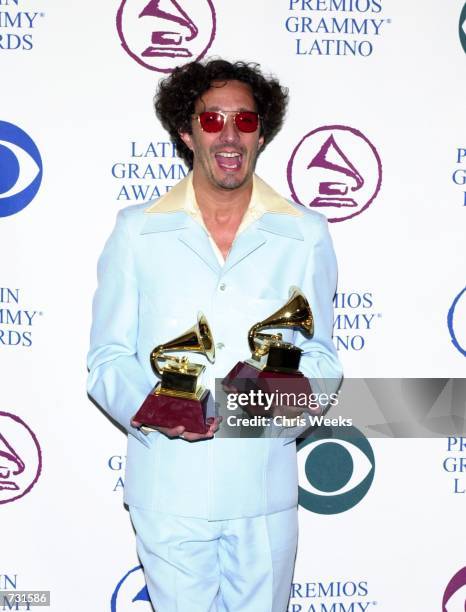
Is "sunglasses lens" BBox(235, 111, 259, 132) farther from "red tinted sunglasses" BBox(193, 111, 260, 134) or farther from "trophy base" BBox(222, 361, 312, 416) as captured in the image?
"trophy base" BBox(222, 361, 312, 416)

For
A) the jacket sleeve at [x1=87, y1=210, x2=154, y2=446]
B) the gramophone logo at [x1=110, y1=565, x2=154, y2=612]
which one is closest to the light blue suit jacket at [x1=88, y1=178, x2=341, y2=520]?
the jacket sleeve at [x1=87, y1=210, x2=154, y2=446]

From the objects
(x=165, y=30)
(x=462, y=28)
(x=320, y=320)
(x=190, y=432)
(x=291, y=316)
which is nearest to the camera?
(x=190, y=432)

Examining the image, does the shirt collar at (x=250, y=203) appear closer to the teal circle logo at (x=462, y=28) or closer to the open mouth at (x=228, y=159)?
the open mouth at (x=228, y=159)

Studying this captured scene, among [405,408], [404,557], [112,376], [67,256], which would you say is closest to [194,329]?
[112,376]

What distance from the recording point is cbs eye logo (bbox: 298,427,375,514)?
8.84ft

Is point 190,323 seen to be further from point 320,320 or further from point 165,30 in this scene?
point 165,30

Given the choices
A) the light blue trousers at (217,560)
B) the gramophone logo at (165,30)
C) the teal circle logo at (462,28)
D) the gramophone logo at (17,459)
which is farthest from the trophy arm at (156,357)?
the teal circle logo at (462,28)

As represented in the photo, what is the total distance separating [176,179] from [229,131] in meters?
0.48

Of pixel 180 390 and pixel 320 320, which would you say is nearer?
pixel 180 390

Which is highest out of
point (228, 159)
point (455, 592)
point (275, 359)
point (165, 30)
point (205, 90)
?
point (165, 30)

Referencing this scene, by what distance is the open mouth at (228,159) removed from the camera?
212 cm

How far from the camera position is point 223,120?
215 centimetres

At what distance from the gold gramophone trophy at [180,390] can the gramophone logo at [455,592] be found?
1.25 m

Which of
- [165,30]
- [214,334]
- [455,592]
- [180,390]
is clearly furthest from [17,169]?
[455,592]
